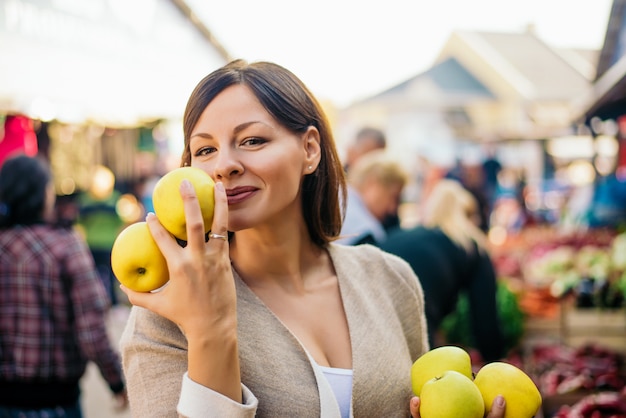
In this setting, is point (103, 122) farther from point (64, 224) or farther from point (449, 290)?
point (449, 290)

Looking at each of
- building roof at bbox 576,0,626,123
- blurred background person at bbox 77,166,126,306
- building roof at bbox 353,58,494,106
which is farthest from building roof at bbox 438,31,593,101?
blurred background person at bbox 77,166,126,306

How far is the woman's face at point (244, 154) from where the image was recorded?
1671 millimetres

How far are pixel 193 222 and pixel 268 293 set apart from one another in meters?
0.58

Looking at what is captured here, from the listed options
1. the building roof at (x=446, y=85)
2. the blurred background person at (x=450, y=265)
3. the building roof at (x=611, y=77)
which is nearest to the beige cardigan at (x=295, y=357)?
the blurred background person at (x=450, y=265)

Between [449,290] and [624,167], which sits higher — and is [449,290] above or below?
above

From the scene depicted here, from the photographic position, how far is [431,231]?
390cm

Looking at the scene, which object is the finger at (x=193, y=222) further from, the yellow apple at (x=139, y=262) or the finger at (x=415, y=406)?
the finger at (x=415, y=406)

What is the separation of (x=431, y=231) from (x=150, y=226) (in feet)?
8.76

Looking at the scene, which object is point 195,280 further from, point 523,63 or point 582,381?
point 523,63

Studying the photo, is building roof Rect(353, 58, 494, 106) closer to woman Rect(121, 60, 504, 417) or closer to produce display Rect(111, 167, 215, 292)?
woman Rect(121, 60, 504, 417)

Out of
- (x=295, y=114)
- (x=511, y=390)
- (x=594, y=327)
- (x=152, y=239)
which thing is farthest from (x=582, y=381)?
(x=152, y=239)

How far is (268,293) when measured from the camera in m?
1.89

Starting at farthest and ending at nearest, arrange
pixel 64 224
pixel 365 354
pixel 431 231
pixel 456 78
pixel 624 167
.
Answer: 1. pixel 456 78
2. pixel 624 167
3. pixel 431 231
4. pixel 64 224
5. pixel 365 354

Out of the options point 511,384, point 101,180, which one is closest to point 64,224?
point 511,384
